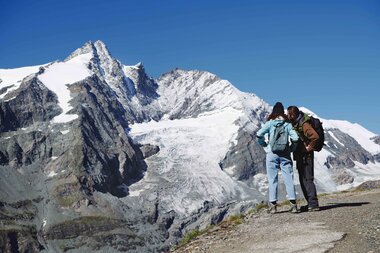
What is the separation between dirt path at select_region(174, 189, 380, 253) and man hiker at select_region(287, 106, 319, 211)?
34.1 inches

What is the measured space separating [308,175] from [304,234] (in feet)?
17.7

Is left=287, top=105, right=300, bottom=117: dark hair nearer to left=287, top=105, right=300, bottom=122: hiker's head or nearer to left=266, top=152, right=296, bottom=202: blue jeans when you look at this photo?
left=287, top=105, right=300, bottom=122: hiker's head

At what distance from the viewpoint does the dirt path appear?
495 inches

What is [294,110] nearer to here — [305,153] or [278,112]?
[278,112]

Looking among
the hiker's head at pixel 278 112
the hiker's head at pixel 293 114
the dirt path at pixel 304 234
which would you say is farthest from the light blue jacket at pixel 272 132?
the dirt path at pixel 304 234

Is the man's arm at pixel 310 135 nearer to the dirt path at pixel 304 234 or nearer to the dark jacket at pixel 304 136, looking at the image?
the dark jacket at pixel 304 136

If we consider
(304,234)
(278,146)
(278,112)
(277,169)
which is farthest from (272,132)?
(304,234)

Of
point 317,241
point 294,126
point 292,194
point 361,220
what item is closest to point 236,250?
point 317,241

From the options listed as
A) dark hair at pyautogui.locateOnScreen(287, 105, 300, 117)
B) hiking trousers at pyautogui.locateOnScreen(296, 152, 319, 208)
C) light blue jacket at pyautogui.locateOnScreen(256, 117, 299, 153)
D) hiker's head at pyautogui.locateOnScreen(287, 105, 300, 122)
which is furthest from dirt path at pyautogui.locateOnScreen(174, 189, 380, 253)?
dark hair at pyautogui.locateOnScreen(287, 105, 300, 117)

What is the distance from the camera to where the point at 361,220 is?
15266 millimetres

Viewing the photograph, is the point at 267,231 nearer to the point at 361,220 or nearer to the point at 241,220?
the point at 361,220

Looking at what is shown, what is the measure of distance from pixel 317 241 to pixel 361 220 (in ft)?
9.66

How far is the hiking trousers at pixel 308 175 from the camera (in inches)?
742

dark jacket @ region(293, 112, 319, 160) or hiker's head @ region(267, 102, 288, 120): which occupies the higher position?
hiker's head @ region(267, 102, 288, 120)
